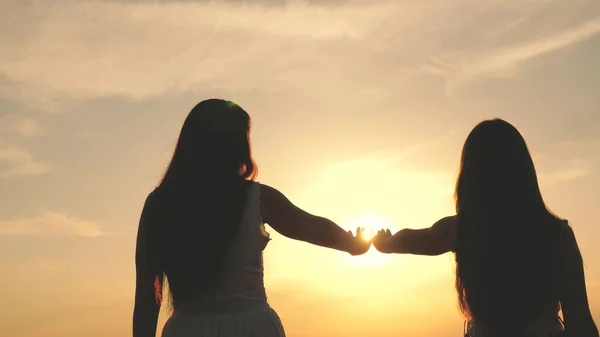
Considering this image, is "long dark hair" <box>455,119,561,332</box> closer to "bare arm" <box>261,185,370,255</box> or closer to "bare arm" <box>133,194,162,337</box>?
"bare arm" <box>261,185,370,255</box>

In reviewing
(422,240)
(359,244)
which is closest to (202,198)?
(359,244)

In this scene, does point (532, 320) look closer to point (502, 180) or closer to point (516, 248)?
point (516, 248)

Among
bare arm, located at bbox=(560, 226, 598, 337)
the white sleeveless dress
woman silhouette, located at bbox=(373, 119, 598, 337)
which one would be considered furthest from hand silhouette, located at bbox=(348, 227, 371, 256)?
bare arm, located at bbox=(560, 226, 598, 337)

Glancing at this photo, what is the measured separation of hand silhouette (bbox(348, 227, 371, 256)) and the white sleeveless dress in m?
1.22

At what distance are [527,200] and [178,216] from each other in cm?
271

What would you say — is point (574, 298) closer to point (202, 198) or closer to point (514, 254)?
point (514, 254)

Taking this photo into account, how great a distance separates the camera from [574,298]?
205 inches

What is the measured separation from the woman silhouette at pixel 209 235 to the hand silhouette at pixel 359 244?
109 centimetres

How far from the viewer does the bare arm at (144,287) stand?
482cm

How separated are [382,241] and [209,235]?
7.22 ft

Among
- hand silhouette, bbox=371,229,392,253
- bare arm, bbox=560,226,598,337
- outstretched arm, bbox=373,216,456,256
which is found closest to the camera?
bare arm, bbox=560,226,598,337

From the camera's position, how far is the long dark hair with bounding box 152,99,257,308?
4.61 metres

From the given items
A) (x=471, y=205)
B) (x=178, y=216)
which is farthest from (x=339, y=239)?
(x=178, y=216)

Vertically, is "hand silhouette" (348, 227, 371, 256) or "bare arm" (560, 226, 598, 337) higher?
"hand silhouette" (348, 227, 371, 256)
